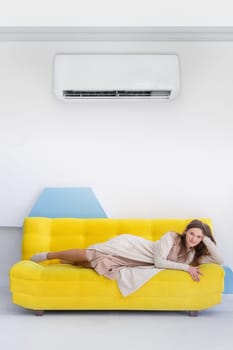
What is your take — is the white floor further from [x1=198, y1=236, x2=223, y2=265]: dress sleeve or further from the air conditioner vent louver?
the air conditioner vent louver

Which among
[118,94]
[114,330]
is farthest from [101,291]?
[118,94]

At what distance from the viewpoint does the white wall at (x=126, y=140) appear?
5.06 meters

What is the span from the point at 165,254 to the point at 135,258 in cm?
26

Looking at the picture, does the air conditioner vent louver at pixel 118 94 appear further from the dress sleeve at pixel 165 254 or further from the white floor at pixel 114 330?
the white floor at pixel 114 330

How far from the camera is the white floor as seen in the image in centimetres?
332

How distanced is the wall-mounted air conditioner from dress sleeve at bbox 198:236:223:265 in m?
1.40

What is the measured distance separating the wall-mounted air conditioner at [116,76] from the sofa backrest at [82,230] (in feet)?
3.65

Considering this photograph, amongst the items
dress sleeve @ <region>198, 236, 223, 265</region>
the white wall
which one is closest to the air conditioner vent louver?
the white wall

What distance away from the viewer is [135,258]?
4.34 m
